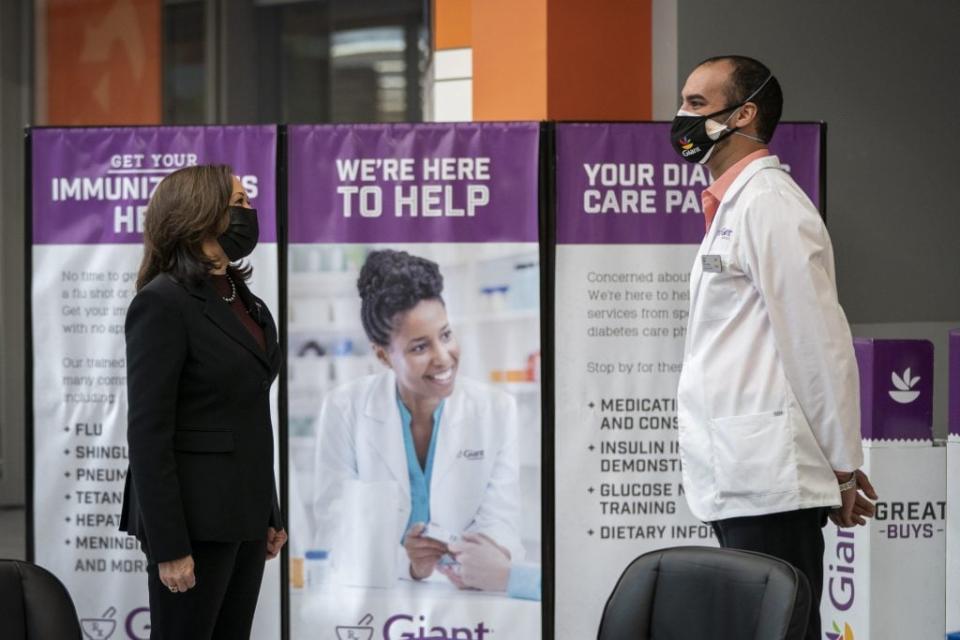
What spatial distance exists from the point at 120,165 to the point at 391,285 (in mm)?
1019

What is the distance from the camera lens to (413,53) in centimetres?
859

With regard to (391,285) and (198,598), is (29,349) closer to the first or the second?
(391,285)

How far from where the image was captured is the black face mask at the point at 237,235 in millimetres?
2596

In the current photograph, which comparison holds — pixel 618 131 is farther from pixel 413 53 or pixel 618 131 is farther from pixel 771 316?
pixel 413 53

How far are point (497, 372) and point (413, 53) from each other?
16.4 feet

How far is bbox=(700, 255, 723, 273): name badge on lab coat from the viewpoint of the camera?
2.32 m

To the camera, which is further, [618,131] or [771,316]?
[618,131]

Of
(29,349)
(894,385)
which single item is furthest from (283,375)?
(894,385)

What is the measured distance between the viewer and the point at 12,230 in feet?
27.4

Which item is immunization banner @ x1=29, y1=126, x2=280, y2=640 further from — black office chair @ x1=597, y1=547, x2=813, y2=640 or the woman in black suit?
black office chair @ x1=597, y1=547, x2=813, y2=640

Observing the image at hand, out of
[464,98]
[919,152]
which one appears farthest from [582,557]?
[464,98]

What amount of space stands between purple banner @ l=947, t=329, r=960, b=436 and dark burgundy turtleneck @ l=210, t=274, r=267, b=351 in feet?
7.00

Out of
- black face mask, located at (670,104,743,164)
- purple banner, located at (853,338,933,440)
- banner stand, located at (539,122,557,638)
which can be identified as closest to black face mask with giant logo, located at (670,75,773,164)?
black face mask, located at (670,104,743,164)

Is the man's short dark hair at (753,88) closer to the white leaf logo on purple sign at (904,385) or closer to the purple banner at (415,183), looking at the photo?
the white leaf logo on purple sign at (904,385)
